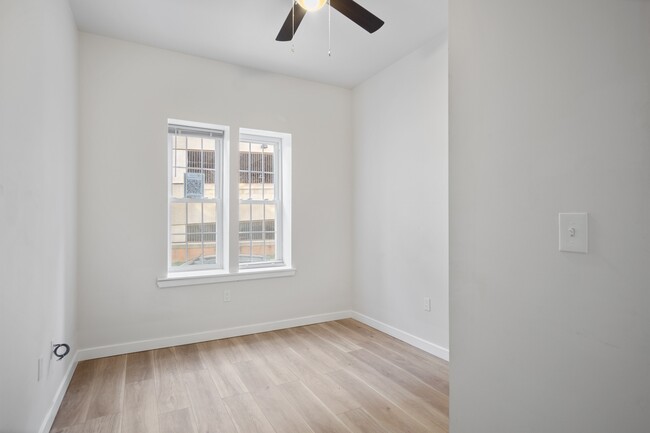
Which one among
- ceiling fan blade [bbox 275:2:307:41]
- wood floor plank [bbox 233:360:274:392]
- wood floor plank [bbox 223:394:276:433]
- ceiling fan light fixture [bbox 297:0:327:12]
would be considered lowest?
→ wood floor plank [bbox 223:394:276:433]

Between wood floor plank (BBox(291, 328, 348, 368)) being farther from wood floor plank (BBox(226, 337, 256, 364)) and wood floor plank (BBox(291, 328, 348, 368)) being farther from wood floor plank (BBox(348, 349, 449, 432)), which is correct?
wood floor plank (BBox(226, 337, 256, 364))

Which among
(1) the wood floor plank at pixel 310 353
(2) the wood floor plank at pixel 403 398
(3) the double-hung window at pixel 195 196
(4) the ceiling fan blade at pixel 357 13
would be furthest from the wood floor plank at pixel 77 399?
(4) the ceiling fan blade at pixel 357 13

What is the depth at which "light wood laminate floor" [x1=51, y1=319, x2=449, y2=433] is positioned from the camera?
2043 mm

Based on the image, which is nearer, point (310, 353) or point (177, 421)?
point (177, 421)

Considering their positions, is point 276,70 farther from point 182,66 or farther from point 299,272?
point 299,272

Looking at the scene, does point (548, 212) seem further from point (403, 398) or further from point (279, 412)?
point (279, 412)

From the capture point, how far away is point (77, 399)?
231 cm

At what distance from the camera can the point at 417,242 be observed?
3275mm

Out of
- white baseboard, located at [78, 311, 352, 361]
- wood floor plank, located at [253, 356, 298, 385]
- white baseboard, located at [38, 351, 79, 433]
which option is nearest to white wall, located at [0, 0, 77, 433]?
white baseboard, located at [38, 351, 79, 433]

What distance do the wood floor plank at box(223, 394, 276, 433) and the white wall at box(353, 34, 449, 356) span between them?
165cm

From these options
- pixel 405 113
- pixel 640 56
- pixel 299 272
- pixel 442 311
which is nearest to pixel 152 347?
pixel 299 272

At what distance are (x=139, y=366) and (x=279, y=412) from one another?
1409 mm

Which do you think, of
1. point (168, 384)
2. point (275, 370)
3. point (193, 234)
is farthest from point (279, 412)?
point (193, 234)

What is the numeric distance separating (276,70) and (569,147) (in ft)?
10.7
